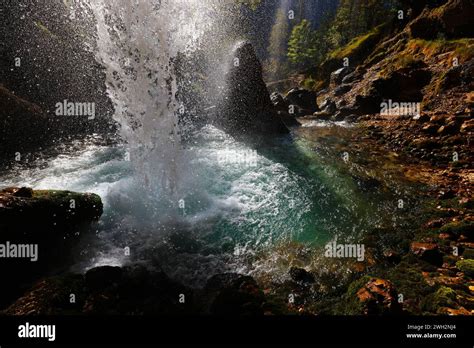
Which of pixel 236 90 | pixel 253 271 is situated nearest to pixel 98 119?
pixel 236 90

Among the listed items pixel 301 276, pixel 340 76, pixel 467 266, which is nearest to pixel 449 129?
pixel 467 266

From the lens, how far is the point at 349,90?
119 ft

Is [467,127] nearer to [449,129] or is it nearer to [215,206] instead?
Result: [449,129]

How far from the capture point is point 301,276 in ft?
25.8

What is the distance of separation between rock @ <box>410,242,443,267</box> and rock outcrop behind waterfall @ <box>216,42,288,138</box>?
15862 mm

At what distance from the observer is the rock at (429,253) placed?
7812 millimetres

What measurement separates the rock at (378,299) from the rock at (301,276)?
1565mm

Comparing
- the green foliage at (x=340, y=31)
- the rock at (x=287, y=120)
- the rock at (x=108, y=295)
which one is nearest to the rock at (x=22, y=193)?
A: the rock at (x=108, y=295)

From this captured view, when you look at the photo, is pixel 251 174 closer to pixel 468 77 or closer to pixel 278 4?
pixel 468 77

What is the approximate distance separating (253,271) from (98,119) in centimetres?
2115

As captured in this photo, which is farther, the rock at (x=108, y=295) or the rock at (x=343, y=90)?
the rock at (x=343, y=90)

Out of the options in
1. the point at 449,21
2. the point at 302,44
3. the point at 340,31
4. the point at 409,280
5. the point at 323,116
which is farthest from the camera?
the point at 302,44

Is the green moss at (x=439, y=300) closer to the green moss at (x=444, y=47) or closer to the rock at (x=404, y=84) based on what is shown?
the rock at (x=404, y=84)

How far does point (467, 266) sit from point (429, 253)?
876mm
